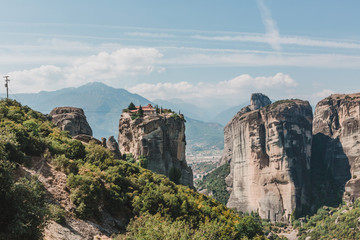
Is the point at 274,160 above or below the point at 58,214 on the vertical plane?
above

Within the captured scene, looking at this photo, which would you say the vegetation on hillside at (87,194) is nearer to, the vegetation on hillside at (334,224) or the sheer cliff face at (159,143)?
the sheer cliff face at (159,143)

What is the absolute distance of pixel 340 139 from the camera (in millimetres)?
91250

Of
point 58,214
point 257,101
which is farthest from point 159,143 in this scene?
point 257,101

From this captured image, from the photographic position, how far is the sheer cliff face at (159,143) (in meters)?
49.3

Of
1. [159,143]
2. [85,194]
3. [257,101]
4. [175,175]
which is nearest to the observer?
[85,194]

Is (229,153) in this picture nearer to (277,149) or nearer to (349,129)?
(277,149)

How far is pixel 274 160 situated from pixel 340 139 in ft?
67.3

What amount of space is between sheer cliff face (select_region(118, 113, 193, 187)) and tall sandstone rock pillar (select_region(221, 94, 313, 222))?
42616 millimetres

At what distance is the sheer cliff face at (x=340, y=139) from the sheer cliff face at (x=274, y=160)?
565cm

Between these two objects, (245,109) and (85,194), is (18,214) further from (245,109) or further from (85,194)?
(245,109)

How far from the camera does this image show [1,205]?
12.4 m

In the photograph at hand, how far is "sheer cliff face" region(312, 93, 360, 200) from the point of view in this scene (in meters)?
84.5

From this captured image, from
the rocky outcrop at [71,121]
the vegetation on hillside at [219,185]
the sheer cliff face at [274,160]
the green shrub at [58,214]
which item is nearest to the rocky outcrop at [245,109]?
the vegetation on hillside at [219,185]

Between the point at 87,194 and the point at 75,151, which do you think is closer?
the point at 87,194
